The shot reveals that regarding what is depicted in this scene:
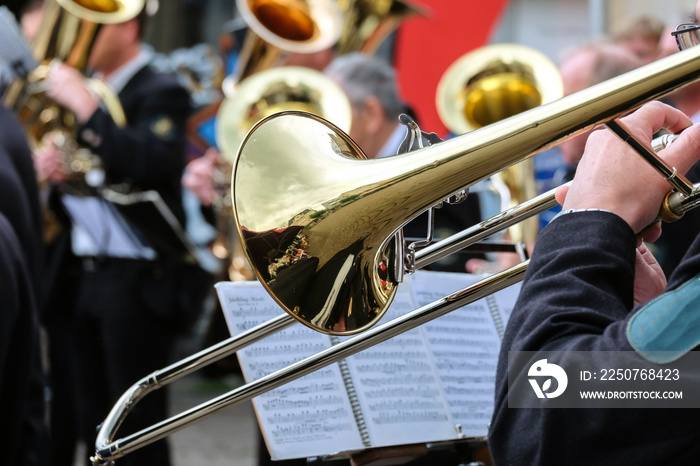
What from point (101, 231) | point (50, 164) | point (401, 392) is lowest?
point (401, 392)

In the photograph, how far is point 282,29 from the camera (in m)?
4.39

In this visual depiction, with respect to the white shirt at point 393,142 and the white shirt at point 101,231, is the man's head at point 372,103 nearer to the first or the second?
the white shirt at point 393,142

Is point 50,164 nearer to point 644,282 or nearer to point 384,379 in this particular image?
point 384,379

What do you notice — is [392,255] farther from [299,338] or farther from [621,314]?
[299,338]

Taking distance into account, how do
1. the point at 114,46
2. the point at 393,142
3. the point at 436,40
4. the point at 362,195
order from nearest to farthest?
the point at 362,195 < the point at 393,142 < the point at 114,46 < the point at 436,40

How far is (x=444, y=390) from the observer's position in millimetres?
1789

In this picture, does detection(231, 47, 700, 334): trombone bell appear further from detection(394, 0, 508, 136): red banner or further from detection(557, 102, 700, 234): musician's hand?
detection(394, 0, 508, 136): red banner

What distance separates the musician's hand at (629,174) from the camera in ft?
3.78

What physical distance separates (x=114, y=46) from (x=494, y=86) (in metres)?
1.64

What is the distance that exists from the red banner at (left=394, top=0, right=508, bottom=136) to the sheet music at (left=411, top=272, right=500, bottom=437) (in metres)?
→ 3.24

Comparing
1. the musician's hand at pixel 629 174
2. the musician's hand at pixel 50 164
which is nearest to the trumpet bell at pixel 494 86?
the musician's hand at pixel 50 164

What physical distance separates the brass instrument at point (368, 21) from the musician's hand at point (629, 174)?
357 cm

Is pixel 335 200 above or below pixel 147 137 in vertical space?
below

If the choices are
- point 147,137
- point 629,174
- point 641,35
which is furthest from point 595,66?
point 629,174
